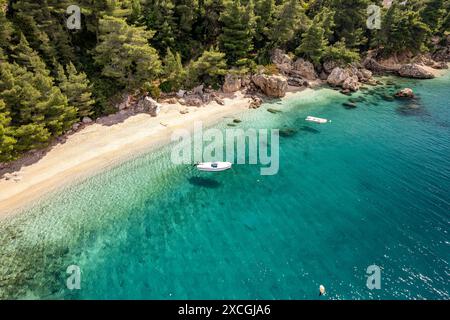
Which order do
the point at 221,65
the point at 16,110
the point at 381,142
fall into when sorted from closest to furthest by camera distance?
1. the point at 16,110
2. the point at 381,142
3. the point at 221,65

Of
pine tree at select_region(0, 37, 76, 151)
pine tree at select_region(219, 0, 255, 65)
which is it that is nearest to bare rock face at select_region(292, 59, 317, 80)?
pine tree at select_region(219, 0, 255, 65)

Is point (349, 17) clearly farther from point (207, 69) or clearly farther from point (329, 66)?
point (207, 69)

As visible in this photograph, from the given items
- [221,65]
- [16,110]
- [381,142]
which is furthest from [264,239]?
[221,65]

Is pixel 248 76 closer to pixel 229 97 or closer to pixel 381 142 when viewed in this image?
pixel 229 97

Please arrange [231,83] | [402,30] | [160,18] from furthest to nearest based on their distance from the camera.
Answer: [402,30], [231,83], [160,18]

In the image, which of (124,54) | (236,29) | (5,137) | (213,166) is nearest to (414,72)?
(236,29)

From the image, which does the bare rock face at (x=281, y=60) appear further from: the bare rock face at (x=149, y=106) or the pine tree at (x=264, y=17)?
the bare rock face at (x=149, y=106)
